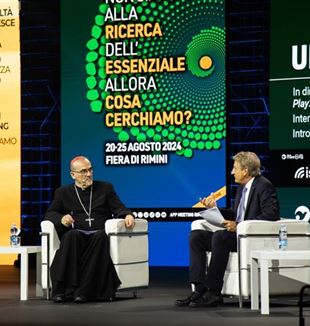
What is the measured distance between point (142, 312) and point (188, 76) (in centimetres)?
446

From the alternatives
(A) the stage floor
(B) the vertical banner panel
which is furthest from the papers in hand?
(B) the vertical banner panel

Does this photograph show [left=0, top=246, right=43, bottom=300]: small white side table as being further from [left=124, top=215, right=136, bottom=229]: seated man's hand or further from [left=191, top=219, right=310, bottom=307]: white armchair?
[left=191, top=219, right=310, bottom=307]: white armchair

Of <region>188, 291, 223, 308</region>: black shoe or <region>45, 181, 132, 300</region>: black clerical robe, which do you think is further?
<region>45, 181, 132, 300</region>: black clerical robe

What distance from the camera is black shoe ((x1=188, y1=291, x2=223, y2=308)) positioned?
5941 millimetres

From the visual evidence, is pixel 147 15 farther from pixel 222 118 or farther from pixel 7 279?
pixel 7 279

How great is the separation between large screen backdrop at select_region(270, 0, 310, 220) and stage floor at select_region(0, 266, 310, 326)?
2.41m

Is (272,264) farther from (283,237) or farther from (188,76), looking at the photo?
(188,76)

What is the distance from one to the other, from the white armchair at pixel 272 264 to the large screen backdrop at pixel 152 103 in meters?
3.42

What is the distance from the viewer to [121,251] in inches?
255

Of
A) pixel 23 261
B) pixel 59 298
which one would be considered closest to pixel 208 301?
pixel 59 298

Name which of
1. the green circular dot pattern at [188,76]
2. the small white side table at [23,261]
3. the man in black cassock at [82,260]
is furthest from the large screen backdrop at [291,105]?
the small white side table at [23,261]

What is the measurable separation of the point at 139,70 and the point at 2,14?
173cm

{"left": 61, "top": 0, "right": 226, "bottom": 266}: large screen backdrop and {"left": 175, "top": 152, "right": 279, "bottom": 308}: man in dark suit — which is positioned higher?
{"left": 61, "top": 0, "right": 226, "bottom": 266}: large screen backdrop

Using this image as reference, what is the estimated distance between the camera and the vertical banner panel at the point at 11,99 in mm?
10336
